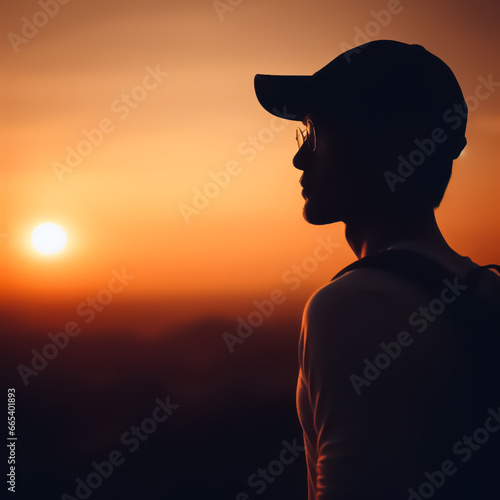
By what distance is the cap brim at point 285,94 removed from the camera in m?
1.60

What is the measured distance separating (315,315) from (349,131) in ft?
2.07

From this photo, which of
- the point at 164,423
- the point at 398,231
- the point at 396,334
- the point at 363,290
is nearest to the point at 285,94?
the point at 398,231

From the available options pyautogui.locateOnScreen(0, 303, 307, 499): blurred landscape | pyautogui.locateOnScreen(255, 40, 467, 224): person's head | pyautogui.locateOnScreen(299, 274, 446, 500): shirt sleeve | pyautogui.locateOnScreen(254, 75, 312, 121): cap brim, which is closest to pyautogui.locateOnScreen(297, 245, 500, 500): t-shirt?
pyautogui.locateOnScreen(299, 274, 446, 500): shirt sleeve

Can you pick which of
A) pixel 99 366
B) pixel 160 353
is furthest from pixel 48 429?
pixel 160 353

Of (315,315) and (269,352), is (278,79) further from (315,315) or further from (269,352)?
(269,352)

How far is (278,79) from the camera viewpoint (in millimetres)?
1714

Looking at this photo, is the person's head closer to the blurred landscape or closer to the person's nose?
the person's nose

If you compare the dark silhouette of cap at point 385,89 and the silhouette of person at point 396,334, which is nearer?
the silhouette of person at point 396,334

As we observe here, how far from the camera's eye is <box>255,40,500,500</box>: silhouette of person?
1017 millimetres

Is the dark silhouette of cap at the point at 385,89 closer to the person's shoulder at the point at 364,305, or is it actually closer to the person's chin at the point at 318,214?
the person's chin at the point at 318,214

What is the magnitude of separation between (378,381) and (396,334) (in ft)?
0.36

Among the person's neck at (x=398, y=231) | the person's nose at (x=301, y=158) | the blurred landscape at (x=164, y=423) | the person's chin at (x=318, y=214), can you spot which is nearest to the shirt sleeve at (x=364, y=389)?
the person's neck at (x=398, y=231)

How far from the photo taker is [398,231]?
1402 millimetres

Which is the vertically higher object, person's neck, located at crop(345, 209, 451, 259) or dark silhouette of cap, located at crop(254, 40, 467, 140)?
dark silhouette of cap, located at crop(254, 40, 467, 140)
